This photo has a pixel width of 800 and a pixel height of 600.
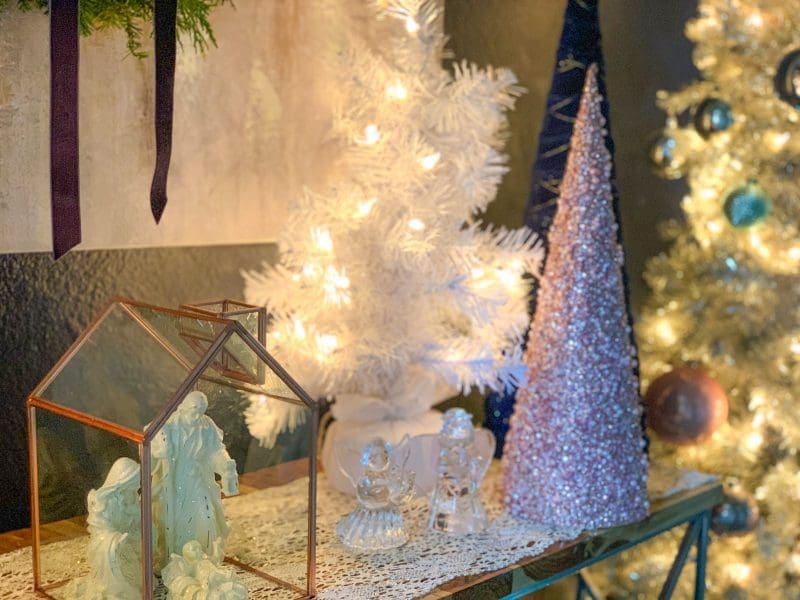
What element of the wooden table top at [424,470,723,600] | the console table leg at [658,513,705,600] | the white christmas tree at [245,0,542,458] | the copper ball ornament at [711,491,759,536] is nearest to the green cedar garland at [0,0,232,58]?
the white christmas tree at [245,0,542,458]

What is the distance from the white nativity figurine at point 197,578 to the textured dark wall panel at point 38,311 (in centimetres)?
48

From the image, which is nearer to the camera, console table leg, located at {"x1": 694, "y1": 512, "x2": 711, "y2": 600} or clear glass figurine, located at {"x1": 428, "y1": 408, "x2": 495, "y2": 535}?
clear glass figurine, located at {"x1": 428, "y1": 408, "x2": 495, "y2": 535}

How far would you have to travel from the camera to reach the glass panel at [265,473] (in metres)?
1.11

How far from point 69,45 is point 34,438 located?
0.52m

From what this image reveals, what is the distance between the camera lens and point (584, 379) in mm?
1442

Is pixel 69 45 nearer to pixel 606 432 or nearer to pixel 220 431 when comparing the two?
pixel 220 431

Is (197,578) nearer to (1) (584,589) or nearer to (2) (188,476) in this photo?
(2) (188,476)

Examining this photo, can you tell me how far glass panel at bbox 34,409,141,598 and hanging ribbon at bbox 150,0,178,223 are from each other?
0.37m

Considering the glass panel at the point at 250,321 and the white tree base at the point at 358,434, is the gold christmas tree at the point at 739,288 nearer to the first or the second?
the white tree base at the point at 358,434

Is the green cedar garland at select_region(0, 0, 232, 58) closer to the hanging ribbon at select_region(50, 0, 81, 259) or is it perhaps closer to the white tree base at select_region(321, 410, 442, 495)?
the hanging ribbon at select_region(50, 0, 81, 259)

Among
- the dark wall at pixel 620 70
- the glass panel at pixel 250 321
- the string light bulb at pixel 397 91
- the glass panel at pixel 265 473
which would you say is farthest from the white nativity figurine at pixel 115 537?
the dark wall at pixel 620 70

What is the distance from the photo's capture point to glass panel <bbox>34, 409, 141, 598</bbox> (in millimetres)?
1023

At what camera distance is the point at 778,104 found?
1925 mm

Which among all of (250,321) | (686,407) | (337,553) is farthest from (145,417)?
(686,407)
